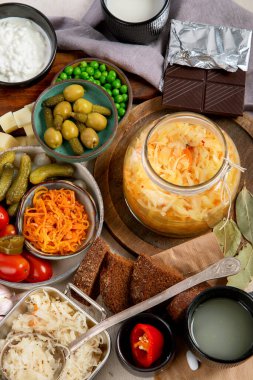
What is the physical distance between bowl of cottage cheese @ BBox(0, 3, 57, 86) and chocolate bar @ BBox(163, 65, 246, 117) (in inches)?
23.2

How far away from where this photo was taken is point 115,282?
3072 millimetres

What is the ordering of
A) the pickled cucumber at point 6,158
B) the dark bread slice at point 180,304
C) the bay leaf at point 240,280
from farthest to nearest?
the pickled cucumber at point 6,158 < the bay leaf at point 240,280 < the dark bread slice at point 180,304

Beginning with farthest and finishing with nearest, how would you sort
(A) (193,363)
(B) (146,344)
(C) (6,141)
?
1. (C) (6,141)
2. (A) (193,363)
3. (B) (146,344)

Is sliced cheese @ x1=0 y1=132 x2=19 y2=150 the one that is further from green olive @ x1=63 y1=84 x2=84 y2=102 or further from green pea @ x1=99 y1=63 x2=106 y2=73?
green pea @ x1=99 y1=63 x2=106 y2=73

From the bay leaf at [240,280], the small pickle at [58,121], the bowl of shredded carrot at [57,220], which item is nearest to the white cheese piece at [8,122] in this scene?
the small pickle at [58,121]

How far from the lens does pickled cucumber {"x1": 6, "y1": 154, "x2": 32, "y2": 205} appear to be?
323cm

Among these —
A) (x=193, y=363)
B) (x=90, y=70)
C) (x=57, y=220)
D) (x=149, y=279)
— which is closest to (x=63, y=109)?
(x=90, y=70)

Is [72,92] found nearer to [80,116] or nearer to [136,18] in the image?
[80,116]

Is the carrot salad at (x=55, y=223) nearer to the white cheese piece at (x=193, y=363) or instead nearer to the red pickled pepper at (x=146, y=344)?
the red pickled pepper at (x=146, y=344)

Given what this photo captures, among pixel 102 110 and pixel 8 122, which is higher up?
pixel 102 110

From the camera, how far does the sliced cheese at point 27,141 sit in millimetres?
3418

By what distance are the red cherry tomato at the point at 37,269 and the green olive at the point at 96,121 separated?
65 cm

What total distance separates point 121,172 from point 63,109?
39 centimetres

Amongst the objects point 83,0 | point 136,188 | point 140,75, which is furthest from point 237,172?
point 83,0
